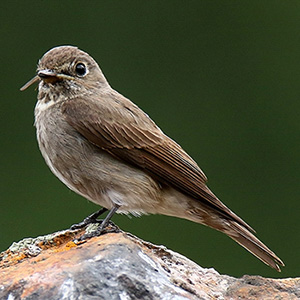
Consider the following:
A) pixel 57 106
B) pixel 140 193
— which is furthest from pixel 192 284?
pixel 57 106

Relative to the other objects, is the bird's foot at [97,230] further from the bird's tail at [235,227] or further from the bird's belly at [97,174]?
the bird's tail at [235,227]

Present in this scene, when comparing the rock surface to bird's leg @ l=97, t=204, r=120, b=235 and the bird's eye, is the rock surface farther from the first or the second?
the bird's eye

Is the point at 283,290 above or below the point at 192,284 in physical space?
below

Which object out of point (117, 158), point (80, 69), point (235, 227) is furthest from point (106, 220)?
point (80, 69)

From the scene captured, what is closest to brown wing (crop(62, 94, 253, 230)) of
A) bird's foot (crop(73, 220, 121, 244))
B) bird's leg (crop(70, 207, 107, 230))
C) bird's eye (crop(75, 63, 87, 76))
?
bird's eye (crop(75, 63, 87, 76))

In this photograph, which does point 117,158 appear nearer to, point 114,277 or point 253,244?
point 253,244

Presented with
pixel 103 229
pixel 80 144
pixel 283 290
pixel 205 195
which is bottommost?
pixel 283 290

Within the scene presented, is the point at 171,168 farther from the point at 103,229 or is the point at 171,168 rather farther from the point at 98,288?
the point at 98,288
